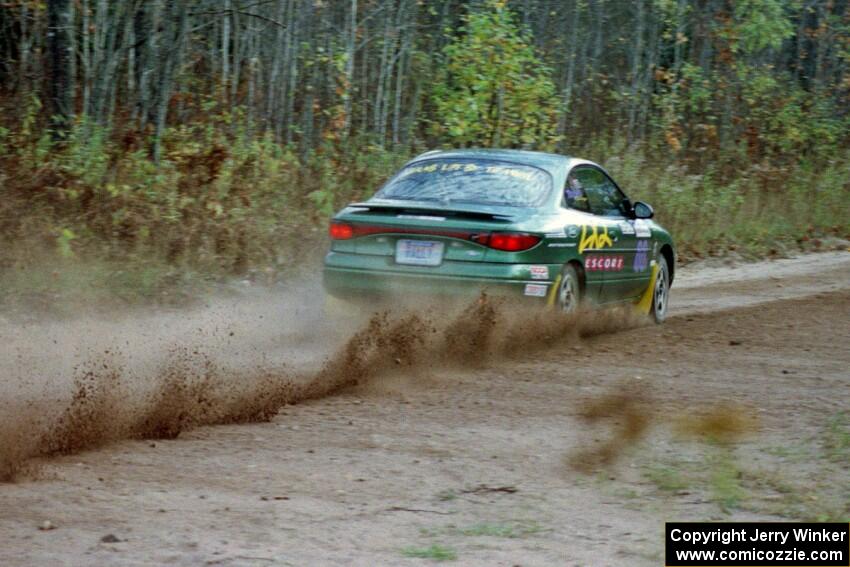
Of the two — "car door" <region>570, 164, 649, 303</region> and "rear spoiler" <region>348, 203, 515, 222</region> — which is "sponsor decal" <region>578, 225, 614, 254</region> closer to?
"car door" <region>570, 164, 649, 303</region>

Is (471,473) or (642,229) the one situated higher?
(642,229)

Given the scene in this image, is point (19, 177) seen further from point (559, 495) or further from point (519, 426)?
point (559, 495)

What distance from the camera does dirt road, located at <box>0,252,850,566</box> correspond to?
4.79 meters

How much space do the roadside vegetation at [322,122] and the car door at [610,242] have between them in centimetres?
357

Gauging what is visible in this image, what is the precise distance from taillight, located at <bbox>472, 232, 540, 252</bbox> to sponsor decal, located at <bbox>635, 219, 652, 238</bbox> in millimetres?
2440

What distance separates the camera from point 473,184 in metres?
9.97

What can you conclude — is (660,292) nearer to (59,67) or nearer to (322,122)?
(322,122)

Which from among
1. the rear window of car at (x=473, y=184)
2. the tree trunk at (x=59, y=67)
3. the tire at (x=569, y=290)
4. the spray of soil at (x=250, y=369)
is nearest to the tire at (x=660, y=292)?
the spray of soil at (x=250, y=369)

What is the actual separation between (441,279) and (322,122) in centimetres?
851

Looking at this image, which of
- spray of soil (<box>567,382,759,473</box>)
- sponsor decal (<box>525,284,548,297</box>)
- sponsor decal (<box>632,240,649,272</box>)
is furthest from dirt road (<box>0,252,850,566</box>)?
sponsor decal (<box>632,240,649,272</box>)

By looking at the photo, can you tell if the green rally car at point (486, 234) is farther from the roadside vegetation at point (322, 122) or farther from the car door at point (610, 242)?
the roadside vegetation at point (322, 122)

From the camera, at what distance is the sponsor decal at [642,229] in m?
11.5

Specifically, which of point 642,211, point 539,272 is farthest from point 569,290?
point 642,211

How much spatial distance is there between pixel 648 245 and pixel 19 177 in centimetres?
620
